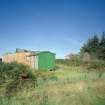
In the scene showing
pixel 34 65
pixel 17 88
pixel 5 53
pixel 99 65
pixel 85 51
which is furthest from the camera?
pixel 85 51

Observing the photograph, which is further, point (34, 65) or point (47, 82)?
point (34, 65)

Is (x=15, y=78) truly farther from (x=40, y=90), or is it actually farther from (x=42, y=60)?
(x=42, y=60)

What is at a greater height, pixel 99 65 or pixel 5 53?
pixel 5 53

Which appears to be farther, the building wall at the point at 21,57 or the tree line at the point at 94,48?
the tree line at the point at 94,48

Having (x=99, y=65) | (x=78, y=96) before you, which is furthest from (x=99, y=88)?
(x=99, y=65)

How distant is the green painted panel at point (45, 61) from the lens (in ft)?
103

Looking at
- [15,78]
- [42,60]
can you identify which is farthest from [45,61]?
[15,78]

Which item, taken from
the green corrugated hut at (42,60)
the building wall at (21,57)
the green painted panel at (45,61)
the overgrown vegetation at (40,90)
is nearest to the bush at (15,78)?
the overgrown vegetation at (40,90)

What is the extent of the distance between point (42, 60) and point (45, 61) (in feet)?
2.01

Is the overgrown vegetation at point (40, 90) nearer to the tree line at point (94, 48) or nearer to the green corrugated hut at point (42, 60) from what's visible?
the green corrugated hut at point (42, 60)

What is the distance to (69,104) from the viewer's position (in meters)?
8.25

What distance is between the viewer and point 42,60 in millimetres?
31656

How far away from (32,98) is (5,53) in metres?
32.6

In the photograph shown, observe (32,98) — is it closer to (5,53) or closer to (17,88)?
(17,88)
